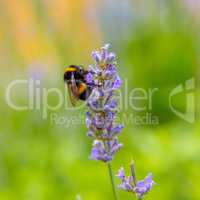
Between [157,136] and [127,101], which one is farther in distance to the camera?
[127,101]

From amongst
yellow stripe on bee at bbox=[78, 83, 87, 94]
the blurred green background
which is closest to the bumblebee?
yellow stripe on bee at bbox=[78, 83, 87, 94]

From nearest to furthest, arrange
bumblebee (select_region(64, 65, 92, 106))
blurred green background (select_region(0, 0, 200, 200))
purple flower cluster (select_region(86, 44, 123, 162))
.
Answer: purple flower cluster (select_region(86, 44, 123, 162)) < bumblebee (select_region(64, 65, 92, 106)) < blurred green background (select_region(0, 0, 200, 200))

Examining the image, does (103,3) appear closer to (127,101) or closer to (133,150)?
(127,101)

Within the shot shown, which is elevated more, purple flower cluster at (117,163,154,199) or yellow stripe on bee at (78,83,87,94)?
yellow stripe on bee at (78,83,87,94)

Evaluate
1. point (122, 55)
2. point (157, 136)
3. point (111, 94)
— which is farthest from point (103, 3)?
point (111, 94)

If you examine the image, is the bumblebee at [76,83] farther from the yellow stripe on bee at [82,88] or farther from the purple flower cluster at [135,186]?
the purple flower cluster at [135,186]

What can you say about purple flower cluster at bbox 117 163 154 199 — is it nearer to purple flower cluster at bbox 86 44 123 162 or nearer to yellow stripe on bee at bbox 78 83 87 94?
purple flower cluster at bbox 86 44 123 162
